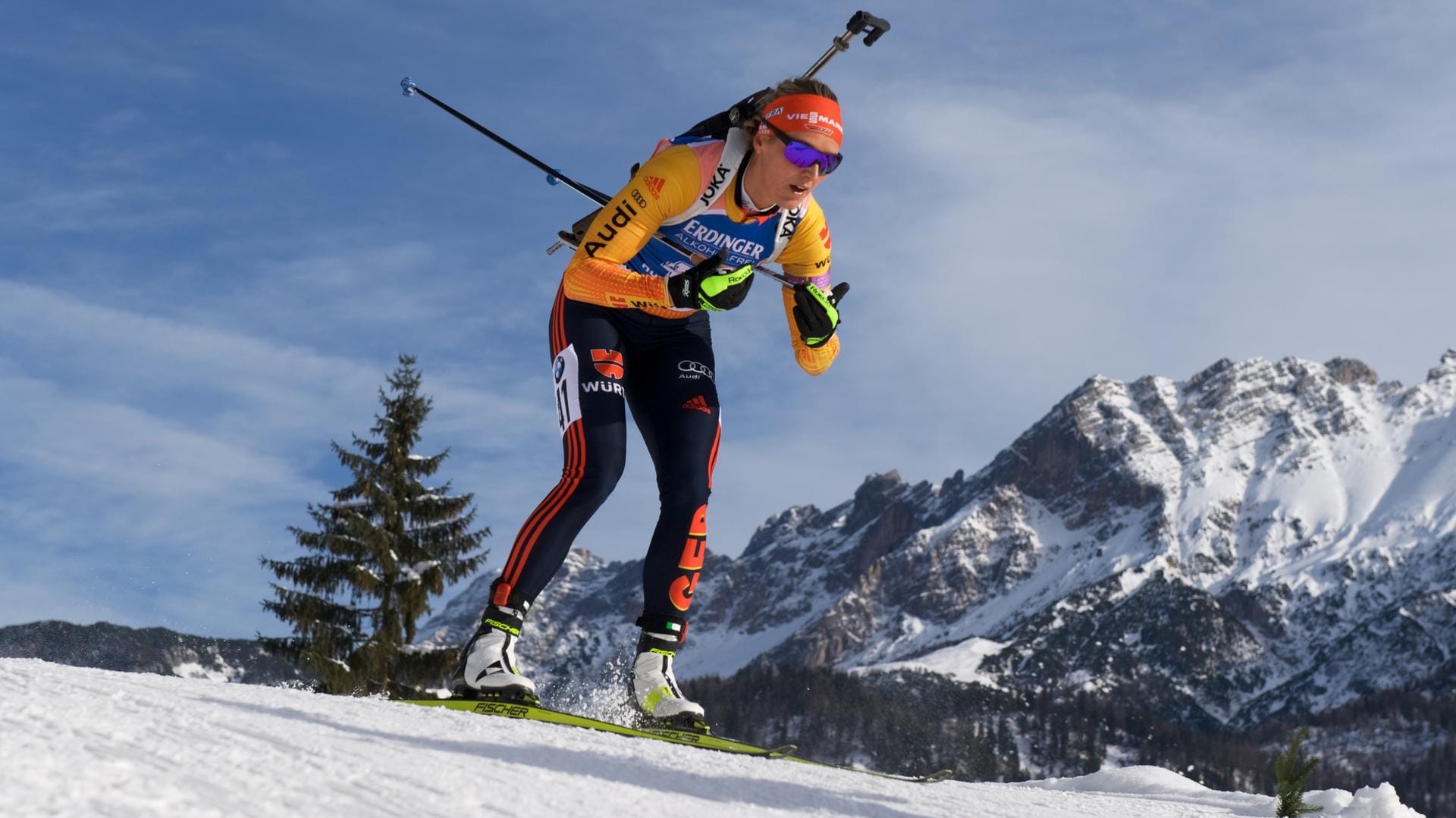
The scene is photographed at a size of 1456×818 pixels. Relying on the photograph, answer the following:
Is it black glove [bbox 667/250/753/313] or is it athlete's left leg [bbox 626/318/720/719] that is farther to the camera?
athlete's left leg [bbox 626/318/720/719]

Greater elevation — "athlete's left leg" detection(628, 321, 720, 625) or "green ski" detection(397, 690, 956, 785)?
"athlete's left leg" detection(628, 321, 720, 625)

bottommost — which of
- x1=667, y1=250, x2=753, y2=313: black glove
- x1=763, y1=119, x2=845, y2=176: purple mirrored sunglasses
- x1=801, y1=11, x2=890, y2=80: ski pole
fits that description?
x1=667, y1=250, x2=753, y2=313: black glove

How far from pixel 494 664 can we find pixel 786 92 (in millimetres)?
2973

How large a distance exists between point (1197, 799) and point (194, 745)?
540cm

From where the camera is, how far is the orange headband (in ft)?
20.6

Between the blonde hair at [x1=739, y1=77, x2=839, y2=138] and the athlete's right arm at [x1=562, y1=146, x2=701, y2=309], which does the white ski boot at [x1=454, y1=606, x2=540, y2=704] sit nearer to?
the athlete's right arm at [x1=562, y1=146, x2=701, y2=309]

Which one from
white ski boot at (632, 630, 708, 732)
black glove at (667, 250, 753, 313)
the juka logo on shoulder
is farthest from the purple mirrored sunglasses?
white ski boot at (632, 630, 708, 732)

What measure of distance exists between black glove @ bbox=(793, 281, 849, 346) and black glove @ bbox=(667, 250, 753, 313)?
2.56ft

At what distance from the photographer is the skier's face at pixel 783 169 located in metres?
6.29

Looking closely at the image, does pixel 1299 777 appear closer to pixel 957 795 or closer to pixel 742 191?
pixel 957 795

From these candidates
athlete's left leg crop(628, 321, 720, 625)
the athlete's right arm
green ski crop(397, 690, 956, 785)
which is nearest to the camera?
green ski crop(397, 690, 956, 785)

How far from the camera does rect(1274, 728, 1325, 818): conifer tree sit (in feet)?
19.9

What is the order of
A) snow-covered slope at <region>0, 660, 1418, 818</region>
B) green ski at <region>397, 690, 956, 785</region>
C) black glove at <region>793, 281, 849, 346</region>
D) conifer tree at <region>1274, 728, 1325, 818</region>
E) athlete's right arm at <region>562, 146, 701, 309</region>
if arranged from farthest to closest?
black glove at <region>793, 281, 849, 346</region>
athlete's right arm at <region>562, 146, 701, 309</region>
conifer tree at <region>1274, 728, 1325, 818</region>
green ski at <region>397, 690, 956, 785</region>
snow-covered slope at <region>0, 660, 1418, 818</region>

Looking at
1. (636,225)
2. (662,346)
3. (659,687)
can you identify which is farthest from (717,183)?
(659,687)
